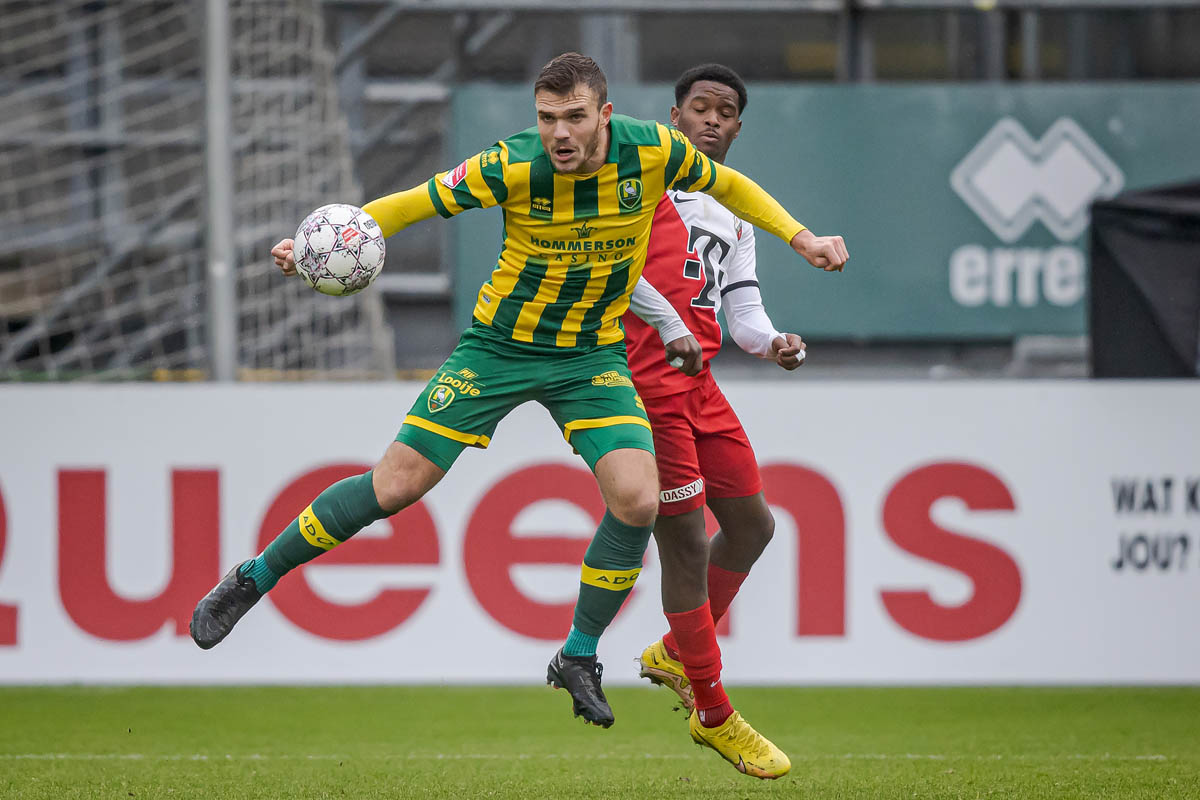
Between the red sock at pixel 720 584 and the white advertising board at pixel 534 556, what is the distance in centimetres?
196

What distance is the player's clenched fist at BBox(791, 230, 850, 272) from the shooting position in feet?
13.3

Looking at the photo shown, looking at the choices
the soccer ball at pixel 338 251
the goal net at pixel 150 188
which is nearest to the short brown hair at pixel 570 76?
the soccer ball at pixel 338 251

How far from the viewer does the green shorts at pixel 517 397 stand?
421 cm

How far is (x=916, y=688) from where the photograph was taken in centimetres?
689

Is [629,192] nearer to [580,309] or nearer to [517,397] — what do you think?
[580,309]

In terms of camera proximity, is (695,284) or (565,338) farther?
(695,284)

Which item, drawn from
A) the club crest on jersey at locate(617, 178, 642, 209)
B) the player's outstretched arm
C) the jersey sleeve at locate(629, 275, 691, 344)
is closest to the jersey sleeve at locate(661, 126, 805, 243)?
the club crest on jersey at locate(617, 178, 642, 209)

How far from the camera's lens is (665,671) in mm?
4781

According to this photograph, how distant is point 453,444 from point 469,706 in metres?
2.49

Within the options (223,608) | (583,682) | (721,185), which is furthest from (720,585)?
(223,608)

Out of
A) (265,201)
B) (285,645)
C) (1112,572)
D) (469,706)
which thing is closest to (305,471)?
(285,645)

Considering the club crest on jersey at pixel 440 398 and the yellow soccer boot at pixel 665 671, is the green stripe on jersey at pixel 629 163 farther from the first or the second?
the yellow soccer boot at pixel 665 671

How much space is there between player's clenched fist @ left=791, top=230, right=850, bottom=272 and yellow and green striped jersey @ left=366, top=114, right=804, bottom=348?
12cm

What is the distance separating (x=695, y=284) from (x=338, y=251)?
4.06ft
